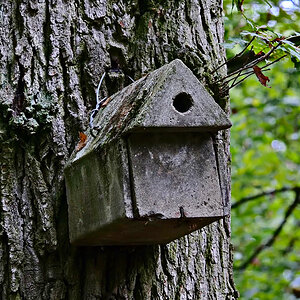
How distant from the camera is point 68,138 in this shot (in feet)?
5.94

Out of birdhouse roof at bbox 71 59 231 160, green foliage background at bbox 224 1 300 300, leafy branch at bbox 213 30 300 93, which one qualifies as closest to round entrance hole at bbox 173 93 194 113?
birdhouse roof at bbox 71 59 231 160

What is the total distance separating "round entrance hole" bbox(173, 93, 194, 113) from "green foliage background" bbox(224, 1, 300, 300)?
1.75m

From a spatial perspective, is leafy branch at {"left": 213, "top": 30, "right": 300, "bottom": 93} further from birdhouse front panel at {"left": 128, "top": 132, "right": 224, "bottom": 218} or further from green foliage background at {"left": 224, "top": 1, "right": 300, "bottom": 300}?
green foliage background at {"left": 224, "top": 1, "right": 300, "bottom": 300}

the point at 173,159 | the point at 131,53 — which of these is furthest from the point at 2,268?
the point at 131,53

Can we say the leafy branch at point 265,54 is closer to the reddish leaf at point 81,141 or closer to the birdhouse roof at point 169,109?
the birdhouse roof at point 169,109

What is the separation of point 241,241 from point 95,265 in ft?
12.9

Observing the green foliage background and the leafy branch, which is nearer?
the leafy branch

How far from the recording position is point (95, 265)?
5.81 feet

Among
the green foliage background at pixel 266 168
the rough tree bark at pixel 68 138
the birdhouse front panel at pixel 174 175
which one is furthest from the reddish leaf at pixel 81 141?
the green foliage background at pixel 266 168

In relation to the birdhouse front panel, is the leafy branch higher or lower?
higher

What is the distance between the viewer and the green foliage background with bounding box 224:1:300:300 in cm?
457

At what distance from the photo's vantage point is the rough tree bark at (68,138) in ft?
5.79

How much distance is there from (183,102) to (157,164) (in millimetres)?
163

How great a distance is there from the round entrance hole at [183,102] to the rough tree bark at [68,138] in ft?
0.97
